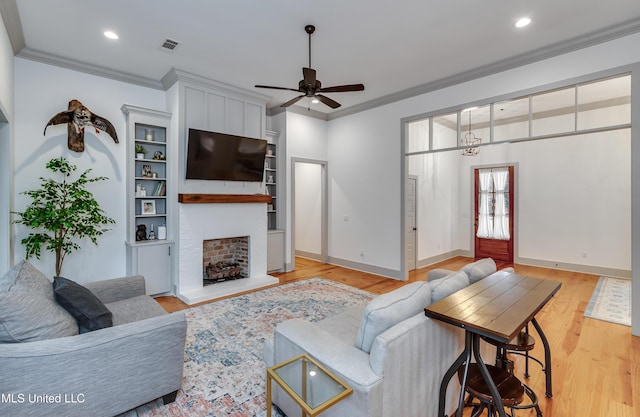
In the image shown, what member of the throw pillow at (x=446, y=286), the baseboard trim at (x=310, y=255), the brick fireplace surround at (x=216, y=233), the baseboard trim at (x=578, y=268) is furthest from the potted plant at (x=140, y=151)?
the baseboard trim at (x=578, y=268)

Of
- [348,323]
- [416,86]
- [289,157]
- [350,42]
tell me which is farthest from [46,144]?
[416,86]

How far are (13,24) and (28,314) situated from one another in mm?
3228

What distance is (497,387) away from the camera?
1.74m

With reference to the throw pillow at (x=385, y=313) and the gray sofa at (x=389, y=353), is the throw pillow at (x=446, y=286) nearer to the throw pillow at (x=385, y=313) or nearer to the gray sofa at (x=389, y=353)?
the gray sofa at (x=389, y=353)

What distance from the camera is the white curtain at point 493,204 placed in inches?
272

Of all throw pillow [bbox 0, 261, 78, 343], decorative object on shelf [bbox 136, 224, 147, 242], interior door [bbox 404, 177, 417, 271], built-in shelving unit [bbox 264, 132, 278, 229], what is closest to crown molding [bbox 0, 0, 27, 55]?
decorative object on shelf [bbox 136, 224, 147, 242]

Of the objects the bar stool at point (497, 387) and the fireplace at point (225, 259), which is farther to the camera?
the fireplace at point (225, 259)

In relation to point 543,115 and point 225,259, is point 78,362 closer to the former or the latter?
point 225,259

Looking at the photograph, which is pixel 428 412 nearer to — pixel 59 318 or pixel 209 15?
pixel 59 318

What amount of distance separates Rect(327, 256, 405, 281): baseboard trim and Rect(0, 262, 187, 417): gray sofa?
4043 millimetres

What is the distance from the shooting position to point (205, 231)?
465 cm

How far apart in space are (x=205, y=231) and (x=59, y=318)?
285 cm

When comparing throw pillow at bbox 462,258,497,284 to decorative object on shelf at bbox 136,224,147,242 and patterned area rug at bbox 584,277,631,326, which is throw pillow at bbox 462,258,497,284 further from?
decorative object on shelf at bbox 136,224,147,242

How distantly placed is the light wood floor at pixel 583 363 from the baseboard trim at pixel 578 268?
4.40 ft
